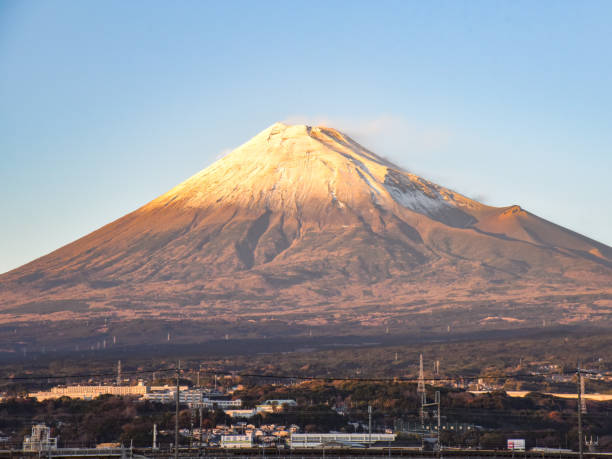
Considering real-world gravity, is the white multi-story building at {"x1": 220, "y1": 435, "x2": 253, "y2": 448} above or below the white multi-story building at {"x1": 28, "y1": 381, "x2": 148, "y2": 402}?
below

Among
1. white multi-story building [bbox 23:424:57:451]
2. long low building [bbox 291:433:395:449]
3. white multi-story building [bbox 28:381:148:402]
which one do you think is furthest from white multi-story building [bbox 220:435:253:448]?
white multi-story building [bbox 28:381:148:402]

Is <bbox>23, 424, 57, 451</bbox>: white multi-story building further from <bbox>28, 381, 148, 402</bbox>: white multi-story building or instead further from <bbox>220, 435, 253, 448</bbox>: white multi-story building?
<bbox>28, 381, 148, 402</bbox>: white multi-story building

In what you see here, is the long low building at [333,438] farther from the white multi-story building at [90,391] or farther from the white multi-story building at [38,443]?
the white multi-story building at [90,391]

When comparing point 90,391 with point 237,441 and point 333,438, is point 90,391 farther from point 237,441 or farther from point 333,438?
point 237,441

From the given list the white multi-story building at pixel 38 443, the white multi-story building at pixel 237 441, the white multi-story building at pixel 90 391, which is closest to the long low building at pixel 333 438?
the white multi-story building at pixel 237 441

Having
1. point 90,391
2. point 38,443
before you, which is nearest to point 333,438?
point 38,443

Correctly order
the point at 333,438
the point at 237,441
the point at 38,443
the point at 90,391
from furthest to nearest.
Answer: the point at 90,391 → the point at 333,438 → the point at 237,441 → the point at 38,443

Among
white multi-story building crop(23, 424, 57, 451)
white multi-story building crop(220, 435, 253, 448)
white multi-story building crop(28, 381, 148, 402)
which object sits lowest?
white multi-story building crop(220, 435, 253, 448)

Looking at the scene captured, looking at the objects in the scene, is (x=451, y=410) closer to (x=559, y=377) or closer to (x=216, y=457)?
(x=216, y=457)

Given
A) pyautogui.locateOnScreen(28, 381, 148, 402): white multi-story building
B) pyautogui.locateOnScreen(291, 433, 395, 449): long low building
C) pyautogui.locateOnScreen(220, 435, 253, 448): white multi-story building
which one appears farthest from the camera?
pyautogui.locateOnScreen(28, 381, 148, 402): white multi-story building

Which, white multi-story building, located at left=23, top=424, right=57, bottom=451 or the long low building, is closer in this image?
white multi-story building, located at left=23, top=424, right=57, bottom=451

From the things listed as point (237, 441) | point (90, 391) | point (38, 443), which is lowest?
point (237, 441)

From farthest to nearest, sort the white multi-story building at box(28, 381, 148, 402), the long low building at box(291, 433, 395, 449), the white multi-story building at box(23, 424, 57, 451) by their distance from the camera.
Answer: the white multi-story building at box(28, 381, 148, 402)
the long low building at box(291, 433, 395, 449)
the white multi-story building at box(23, 424, 57, 451)
